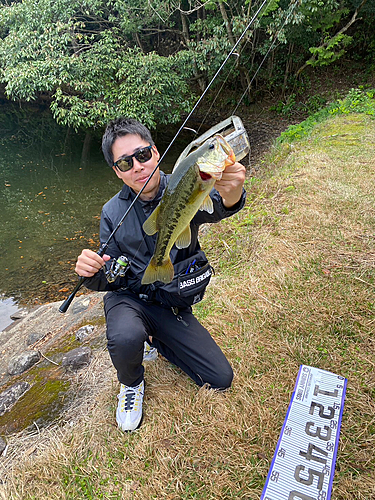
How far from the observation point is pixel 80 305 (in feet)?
16.5

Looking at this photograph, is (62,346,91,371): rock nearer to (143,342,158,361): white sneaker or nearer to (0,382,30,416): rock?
(0,382,30,416): rock

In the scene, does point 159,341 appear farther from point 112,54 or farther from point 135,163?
point 112,54

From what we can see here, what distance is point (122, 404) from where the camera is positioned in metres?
2.45

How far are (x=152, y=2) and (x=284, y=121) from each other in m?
6.45

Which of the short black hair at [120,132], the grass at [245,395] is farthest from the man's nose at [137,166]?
the grass at [245,395]

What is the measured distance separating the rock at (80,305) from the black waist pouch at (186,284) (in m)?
2.58

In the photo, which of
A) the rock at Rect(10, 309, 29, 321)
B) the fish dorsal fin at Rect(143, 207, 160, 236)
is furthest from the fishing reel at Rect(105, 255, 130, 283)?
the rock at Rect(10, 309, 29, 321)

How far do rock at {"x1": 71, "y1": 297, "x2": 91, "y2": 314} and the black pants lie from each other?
2.32 metres

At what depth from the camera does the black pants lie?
7.78 ft

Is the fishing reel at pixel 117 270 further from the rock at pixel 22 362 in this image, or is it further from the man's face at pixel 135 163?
the rock at pixel 22 362

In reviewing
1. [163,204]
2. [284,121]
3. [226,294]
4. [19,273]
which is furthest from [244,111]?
[163,204]

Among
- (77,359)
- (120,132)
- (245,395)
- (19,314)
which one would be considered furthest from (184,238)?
(19,314)

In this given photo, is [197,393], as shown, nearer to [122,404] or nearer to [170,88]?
[122,404]

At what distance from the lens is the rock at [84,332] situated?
387 cm
